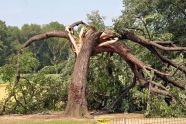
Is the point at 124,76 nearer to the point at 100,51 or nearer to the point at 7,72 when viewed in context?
the point at 100,51

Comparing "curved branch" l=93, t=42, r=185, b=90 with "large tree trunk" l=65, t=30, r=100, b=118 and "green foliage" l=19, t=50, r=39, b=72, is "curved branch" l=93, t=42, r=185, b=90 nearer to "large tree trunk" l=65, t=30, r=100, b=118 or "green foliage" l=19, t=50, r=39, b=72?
"large tree trunk" l=65, t=30, r=100, b=118

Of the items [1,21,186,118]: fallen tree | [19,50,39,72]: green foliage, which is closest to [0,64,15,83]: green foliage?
[1,21,186,118]: fallen tree

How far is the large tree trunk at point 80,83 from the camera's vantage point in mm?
13555

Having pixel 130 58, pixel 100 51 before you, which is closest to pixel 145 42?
pixel 130 58

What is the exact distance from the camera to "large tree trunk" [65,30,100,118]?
13555 mm

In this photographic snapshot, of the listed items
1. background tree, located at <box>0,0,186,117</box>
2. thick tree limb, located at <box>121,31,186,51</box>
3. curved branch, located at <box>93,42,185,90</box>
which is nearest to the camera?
background tree, located at <box>0,0,186,117</box>

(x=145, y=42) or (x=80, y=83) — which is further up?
(x=145, y=42)

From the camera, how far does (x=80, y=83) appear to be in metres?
13.9

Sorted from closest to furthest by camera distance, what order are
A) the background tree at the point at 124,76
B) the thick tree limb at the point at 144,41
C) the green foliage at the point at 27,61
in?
the background tree at the point at 124,76 → the thick tree limb at the point at 144,41 → the green foliage at the point at 27,61

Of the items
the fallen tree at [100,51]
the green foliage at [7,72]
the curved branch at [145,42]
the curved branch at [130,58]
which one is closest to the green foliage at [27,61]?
the fallen tree at [100,51]

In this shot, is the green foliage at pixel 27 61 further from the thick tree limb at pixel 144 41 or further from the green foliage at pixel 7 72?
the thick tree limb at pixel 144 41

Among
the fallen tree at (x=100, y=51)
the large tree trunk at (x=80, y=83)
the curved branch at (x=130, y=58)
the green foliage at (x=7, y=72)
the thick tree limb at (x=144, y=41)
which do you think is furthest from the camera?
the green foliage at (x=7, y=72)

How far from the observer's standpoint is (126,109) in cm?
1562

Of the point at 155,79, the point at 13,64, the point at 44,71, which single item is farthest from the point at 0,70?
the point at 155,79
